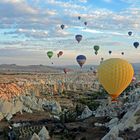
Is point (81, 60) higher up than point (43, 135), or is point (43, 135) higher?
point (81, 60)

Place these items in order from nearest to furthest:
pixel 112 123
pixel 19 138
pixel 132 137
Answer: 1. pixel 132 137
2. pixel 19 138
3. pixel 112 123

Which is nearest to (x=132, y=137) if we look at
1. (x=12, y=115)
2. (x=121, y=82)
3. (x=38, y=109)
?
(x=121, y=82)

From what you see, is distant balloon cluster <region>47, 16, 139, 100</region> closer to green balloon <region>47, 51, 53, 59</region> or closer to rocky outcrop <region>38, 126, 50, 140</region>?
rocky outcrop <region>38, 126, 50, 140</region>

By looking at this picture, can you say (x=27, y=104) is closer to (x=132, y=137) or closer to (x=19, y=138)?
(x=19, y=138)

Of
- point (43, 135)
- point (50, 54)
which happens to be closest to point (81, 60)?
point (50, 54)

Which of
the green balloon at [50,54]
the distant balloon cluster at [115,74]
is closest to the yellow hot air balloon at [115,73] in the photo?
the distant balloon cluster at [115,74]

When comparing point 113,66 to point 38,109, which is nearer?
point 113,66

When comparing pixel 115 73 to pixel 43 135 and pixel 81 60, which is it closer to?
pixel 43 135

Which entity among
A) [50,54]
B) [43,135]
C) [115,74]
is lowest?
[43,135]

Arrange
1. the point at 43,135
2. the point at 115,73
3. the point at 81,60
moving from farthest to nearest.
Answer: the point at 81,60, the point at 115,73, the point at 43,135

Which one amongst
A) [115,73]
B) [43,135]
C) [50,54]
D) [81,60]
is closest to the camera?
[43,135]
